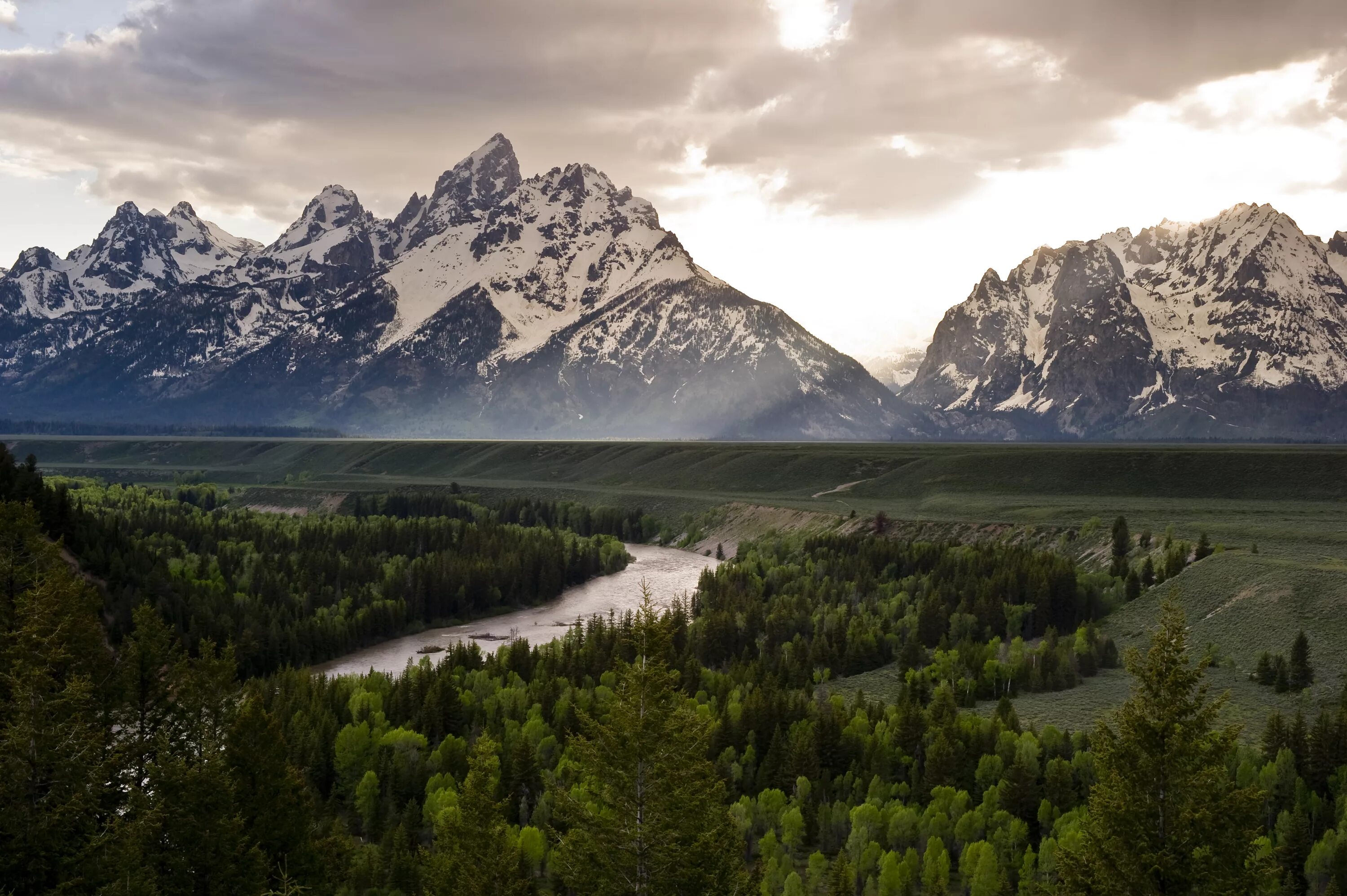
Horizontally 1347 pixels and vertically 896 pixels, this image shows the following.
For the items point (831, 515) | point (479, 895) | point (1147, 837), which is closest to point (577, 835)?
point (479, 895)

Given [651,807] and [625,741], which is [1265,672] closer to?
[651,807]

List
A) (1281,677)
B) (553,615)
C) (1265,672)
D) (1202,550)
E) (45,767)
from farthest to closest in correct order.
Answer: (553,615), (1202,550), (1265,672), (1281,677), (45,767)

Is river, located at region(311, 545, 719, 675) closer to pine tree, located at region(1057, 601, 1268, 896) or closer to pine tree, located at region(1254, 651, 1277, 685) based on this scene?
pine tree, located at region(1254, 651, 1277, 685)

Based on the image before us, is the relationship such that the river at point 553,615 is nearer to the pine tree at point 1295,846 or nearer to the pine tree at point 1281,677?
the pine tree at point 1281,677

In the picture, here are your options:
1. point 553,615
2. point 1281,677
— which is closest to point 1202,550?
point 1281,677

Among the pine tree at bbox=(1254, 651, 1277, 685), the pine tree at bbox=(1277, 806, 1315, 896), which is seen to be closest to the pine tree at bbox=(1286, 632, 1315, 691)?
the pine tree at bbox=(1254, 651, 1277, 685)

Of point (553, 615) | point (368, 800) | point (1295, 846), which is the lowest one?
point (553, 615)
